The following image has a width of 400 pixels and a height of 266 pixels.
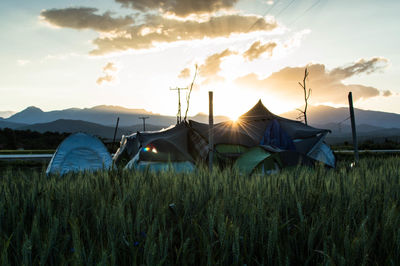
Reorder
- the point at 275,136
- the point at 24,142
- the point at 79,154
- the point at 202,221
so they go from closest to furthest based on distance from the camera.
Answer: the point at 202,221 → the point at 79,154 → the point at 275,136 → the point at 24,142

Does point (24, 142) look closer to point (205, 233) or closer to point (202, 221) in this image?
point (202, 221)

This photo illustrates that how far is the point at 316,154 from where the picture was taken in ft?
42.7

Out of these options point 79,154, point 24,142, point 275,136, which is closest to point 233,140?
point 275,136

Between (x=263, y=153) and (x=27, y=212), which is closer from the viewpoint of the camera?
(x=27, y=212)

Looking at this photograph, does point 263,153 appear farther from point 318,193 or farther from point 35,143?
point 35,143

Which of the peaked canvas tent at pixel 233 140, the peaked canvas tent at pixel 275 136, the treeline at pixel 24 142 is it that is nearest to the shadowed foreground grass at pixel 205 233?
the peaked canvas tent at pixel 233 140

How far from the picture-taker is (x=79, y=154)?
10.9 meters

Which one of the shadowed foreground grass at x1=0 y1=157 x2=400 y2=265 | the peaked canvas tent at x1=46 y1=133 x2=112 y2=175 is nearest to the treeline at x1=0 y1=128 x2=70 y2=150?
the peaked canvas tent at x1=46 y1=133 x2=112 y2=175

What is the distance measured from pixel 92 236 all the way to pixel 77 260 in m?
0.74

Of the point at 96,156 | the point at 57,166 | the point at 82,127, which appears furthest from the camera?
the point at 82,127

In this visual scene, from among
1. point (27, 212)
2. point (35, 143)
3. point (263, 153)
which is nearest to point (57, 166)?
point (263, 153)

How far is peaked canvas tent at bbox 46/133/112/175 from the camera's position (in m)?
10.4

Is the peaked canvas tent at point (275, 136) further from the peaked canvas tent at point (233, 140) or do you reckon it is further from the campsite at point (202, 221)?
the campsite at point (202, 221)

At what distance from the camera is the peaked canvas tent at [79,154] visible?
10.4 metres
